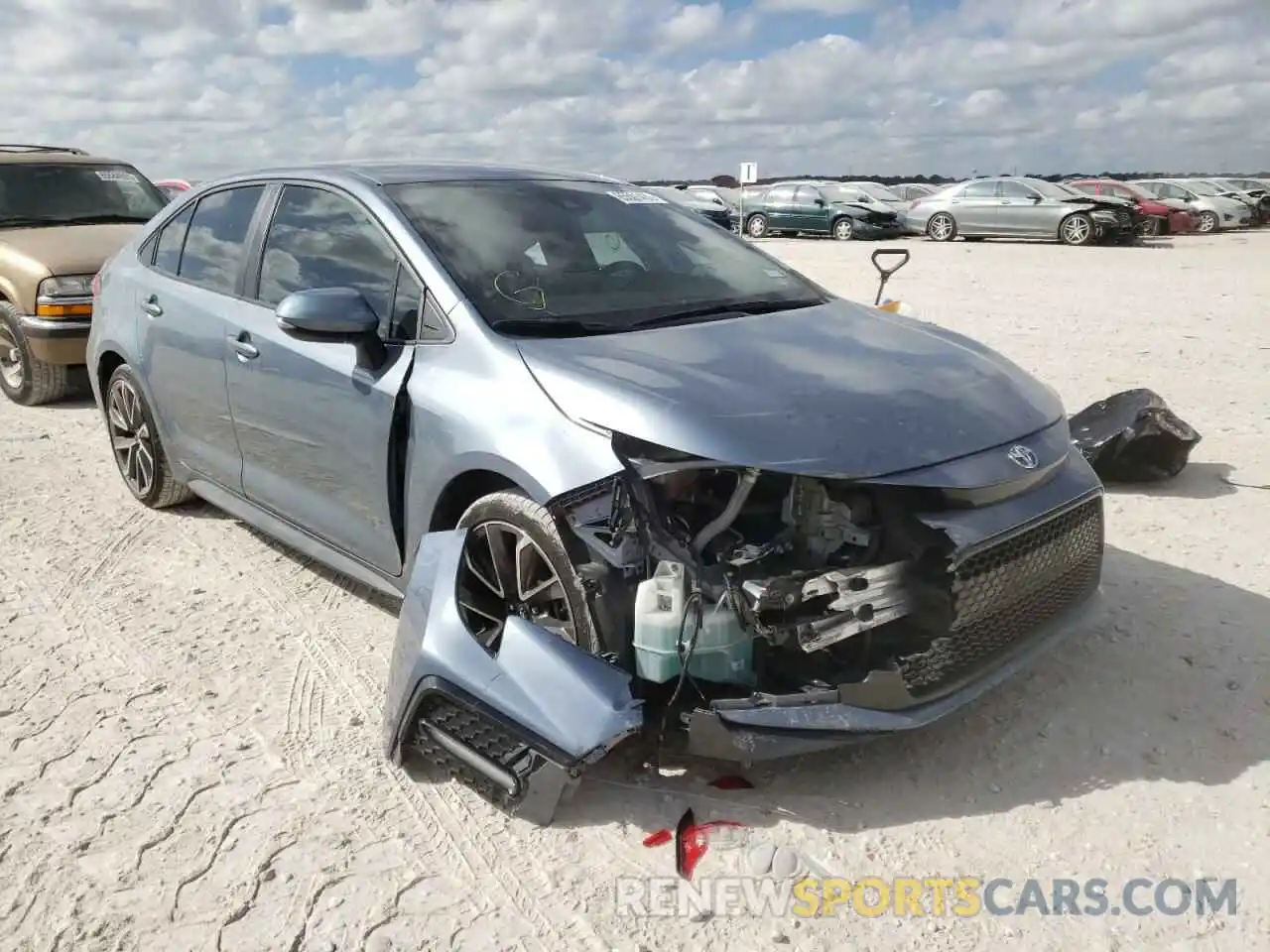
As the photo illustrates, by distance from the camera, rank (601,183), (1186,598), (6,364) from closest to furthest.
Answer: (1186,598)
(601,183)
(6,364)

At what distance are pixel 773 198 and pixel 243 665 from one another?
26.9 m

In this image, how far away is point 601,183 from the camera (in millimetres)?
4488

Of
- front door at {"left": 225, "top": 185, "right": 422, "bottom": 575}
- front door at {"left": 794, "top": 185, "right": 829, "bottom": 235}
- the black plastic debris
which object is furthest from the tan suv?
front door at {"left": 794, "top": 185, "right": 829, "bottom": 235}

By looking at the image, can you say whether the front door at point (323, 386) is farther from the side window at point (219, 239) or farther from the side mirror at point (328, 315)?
the side window at point (219, 239)

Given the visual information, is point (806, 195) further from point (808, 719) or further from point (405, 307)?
point (808, 719)

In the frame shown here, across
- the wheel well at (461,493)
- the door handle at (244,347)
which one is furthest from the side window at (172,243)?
the wheel well at (461,493)

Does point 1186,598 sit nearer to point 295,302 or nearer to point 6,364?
point 295,302

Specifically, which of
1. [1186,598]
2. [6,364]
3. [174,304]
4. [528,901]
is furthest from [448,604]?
[6,364]

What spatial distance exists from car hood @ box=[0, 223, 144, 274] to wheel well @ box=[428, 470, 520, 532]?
17.6ft

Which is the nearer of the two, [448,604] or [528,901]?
[528,901]

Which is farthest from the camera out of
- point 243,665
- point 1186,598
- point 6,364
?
point 6,364

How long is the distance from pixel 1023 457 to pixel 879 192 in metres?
29.5

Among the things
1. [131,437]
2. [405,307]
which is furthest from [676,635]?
[131,437]

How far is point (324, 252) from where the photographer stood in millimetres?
4004
